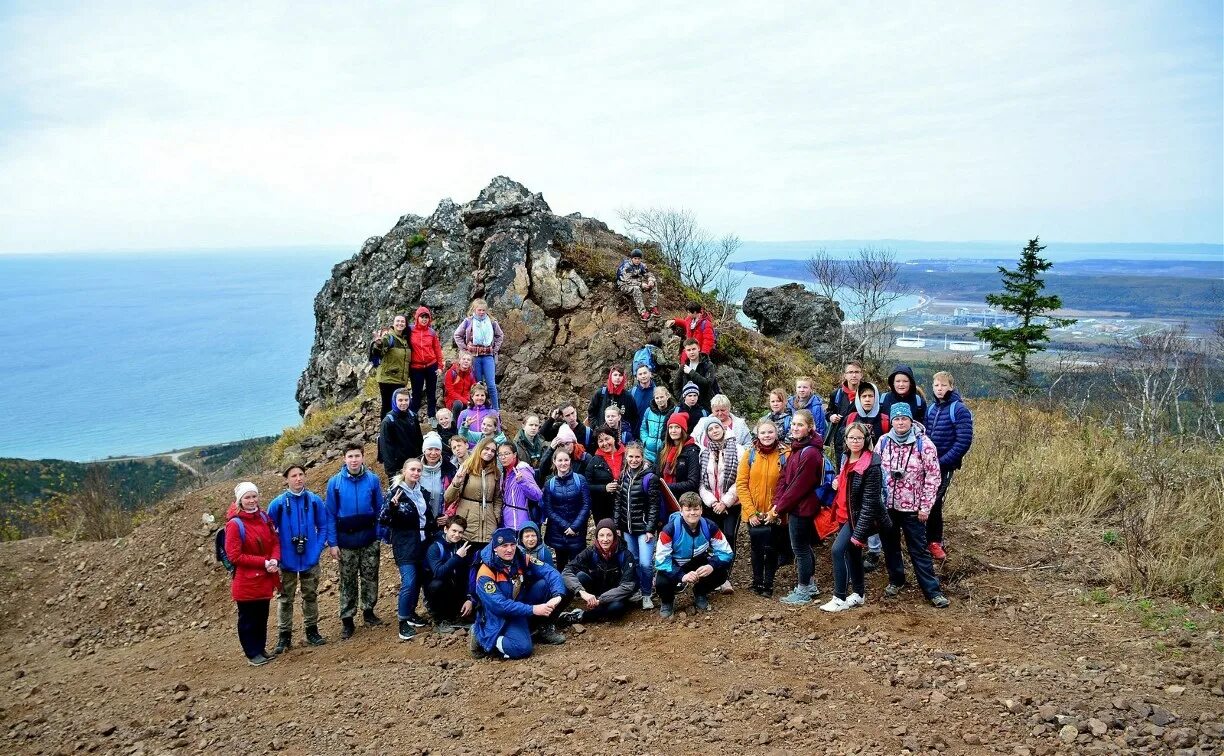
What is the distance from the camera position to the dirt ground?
17.1ft

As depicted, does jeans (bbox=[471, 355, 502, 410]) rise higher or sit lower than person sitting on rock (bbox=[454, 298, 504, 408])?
lower

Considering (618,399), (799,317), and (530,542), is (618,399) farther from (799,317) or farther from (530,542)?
(799,317)

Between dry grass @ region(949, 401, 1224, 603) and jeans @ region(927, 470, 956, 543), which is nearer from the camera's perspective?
dry grass @ region(949, 401, 1224, 603)

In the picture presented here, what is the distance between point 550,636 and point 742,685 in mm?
1995

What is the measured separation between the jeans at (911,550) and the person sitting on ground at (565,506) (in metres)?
2.97

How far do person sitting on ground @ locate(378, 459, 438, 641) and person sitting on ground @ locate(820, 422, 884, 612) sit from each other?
4033mm

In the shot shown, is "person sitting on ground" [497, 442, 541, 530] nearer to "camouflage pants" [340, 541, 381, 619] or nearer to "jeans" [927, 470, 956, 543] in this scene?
"camouflage pants" [340, 541, 381, 619]

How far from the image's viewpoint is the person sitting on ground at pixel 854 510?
6.86 metres

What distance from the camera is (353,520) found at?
7492mm

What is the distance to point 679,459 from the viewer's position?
25.9 feet

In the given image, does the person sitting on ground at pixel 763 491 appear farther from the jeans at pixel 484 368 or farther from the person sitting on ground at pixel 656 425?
the jeans at pixel 484 368

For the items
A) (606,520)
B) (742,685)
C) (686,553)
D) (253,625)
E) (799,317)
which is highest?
(799,317)

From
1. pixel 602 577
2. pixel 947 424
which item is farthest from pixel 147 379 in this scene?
pixel 947 424

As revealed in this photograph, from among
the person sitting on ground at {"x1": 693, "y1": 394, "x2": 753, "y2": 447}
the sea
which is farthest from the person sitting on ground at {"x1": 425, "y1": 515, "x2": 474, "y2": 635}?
the sea
